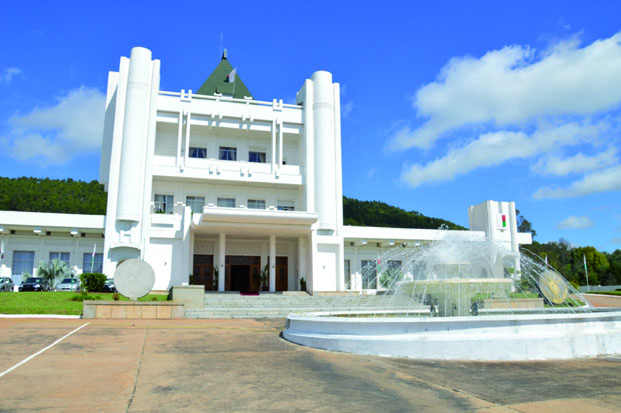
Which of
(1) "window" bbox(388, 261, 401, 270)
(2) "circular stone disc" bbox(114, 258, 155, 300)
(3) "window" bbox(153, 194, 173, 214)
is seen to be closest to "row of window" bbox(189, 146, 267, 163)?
(3) "window" bbox(153, 194, 173, 214)

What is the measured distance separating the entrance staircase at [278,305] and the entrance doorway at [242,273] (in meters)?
5.53

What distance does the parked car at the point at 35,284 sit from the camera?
28.5 meters

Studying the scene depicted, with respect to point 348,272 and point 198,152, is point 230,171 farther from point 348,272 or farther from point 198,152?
point 348,272

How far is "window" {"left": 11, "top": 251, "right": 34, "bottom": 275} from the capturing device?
100ft

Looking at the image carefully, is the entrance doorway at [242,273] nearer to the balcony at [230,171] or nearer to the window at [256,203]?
the window at [256,203]

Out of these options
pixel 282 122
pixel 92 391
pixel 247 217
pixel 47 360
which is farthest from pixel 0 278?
pixel 92 391

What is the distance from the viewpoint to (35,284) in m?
28.8

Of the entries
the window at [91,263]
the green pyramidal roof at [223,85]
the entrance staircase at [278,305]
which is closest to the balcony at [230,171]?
the window at [91,263]

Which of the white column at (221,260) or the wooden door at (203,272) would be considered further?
the wooden door at (203,272)

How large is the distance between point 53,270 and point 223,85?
64.0 ft

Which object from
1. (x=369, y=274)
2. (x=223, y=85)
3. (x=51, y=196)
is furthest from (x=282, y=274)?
(x=51, y=196)

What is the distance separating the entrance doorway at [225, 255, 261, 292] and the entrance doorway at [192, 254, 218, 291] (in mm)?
1078

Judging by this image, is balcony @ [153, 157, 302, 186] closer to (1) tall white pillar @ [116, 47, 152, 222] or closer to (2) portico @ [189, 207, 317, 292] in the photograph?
(1) tall white pillar @ [116, 47, 152, 222]

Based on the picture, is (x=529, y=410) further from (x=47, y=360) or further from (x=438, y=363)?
(x=47, y=360)
